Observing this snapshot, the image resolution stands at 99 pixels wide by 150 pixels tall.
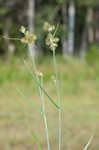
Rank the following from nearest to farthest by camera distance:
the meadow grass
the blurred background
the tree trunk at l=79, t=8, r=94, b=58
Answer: the blurred background, the meadow grass, the tree trunk at l=79, t=8, r=94, b=58

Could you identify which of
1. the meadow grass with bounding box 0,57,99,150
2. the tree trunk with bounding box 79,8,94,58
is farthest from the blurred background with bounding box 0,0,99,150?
the tree trunk with bounding box 79,8,94,58

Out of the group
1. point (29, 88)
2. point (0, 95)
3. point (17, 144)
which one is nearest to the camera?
point (17, 144)

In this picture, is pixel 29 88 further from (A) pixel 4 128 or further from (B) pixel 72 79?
(A) pixel 4 128

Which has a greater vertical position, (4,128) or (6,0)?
(6,0)

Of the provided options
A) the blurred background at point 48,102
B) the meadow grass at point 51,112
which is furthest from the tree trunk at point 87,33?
the meadow grass at point 51,112

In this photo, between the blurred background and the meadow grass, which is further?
A: the meadow grass

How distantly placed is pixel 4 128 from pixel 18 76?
104 inches

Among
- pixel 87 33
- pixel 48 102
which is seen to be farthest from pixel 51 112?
pixel 87 33

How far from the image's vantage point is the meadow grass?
2.43 meters

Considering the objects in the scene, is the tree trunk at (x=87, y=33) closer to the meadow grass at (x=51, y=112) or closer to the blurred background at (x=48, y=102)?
the blurred background at (x=48, y=102)

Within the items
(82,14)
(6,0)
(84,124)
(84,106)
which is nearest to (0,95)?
(84,106)

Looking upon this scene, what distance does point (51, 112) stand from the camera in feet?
10.9

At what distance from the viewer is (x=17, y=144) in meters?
2.42

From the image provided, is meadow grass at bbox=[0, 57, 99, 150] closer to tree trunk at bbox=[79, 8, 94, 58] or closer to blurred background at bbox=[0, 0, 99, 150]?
blurred background at bbox=[0, 0, 99, 150]
